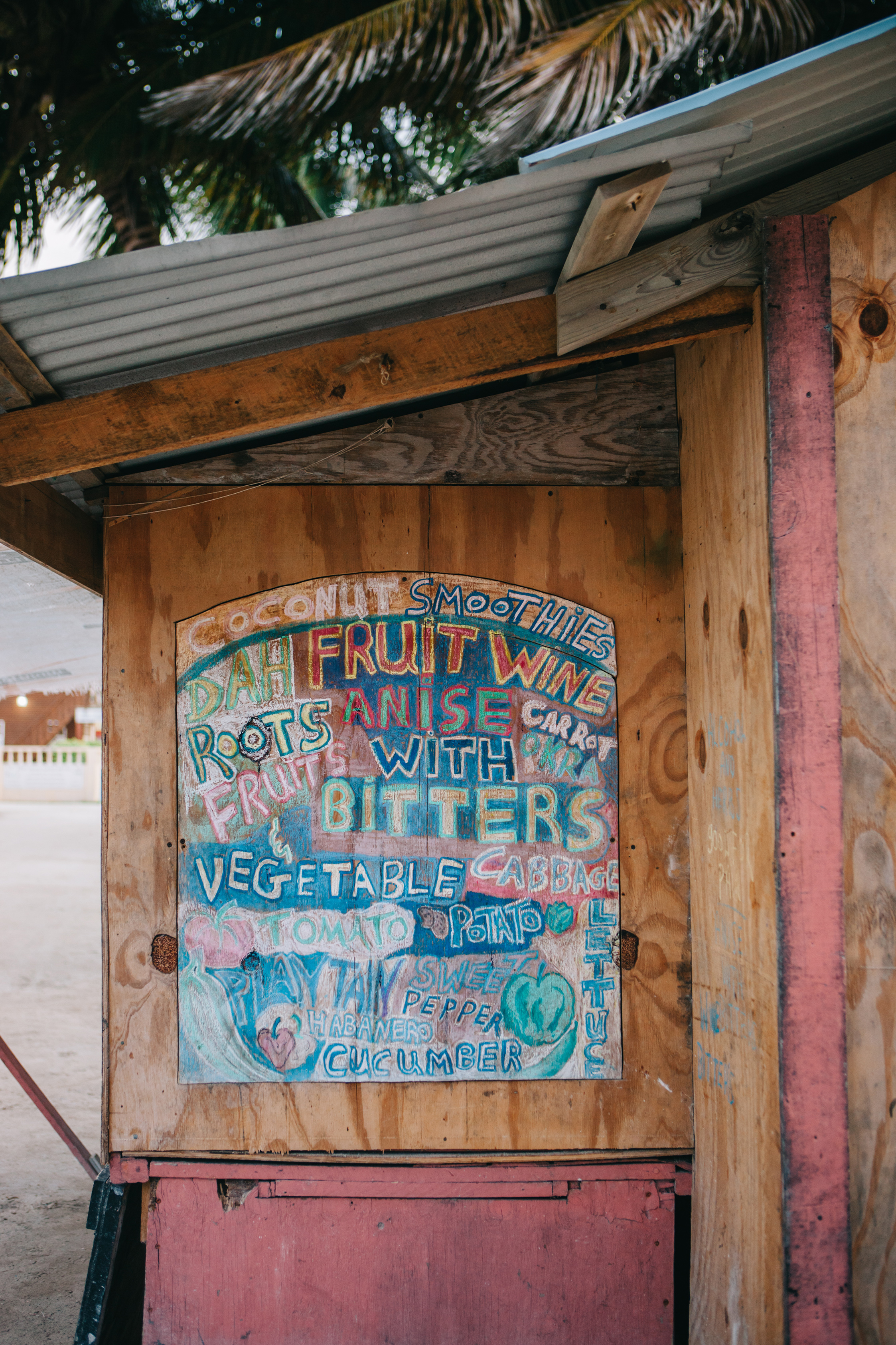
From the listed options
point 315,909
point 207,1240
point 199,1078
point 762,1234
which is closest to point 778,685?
point 762,1234

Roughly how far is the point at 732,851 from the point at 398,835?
1.05 m

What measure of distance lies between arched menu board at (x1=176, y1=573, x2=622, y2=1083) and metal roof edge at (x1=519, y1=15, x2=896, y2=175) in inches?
54.2

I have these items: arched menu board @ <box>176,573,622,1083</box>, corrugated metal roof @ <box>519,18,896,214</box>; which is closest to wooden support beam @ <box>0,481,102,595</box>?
arched menu board @ <box>176,573,622,1083</box>

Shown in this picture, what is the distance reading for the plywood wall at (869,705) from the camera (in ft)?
6.12

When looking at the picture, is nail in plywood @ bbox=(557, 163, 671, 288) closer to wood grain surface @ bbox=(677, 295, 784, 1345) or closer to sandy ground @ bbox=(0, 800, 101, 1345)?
wood grain surface @ bbox=(677, 295, 784, 1345)

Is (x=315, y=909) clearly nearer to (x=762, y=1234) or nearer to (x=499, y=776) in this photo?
(x=499, y=776)

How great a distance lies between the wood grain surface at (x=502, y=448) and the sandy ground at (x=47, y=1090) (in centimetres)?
342

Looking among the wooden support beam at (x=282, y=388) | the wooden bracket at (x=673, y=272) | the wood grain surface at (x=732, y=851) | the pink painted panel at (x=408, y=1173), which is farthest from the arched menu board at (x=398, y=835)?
the wooden bracket at (x=673, y=272)

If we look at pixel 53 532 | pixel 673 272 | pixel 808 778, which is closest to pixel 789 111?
pixel 673 272

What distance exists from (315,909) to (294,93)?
716cm

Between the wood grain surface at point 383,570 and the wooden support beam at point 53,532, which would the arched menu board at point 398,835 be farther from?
the wooden support beam at point 53,532

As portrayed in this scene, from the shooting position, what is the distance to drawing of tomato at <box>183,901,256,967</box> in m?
2.74

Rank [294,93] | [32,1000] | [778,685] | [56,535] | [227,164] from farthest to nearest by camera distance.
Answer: [227,164] → [32,1000] → [294,93] → [56,535] → [778,685]

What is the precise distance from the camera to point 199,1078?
273 centimetres
